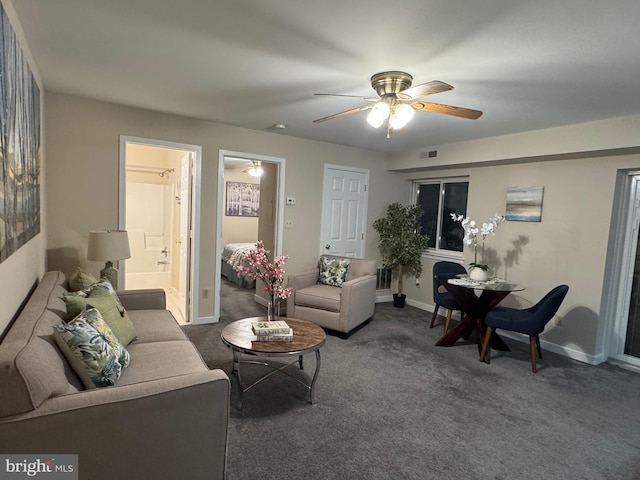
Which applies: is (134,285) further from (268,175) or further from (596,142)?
(596,142)

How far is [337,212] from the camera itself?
207 inches

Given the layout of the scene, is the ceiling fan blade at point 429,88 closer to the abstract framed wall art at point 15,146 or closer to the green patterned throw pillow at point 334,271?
the abstract framed wall art at point 15,146

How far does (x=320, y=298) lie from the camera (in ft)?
13.5

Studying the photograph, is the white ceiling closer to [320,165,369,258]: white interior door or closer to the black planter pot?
[320,165,369,258]: white interior door

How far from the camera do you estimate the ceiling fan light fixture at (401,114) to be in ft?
7.70

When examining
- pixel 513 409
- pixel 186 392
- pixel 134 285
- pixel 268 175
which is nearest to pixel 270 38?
pixel 186 392

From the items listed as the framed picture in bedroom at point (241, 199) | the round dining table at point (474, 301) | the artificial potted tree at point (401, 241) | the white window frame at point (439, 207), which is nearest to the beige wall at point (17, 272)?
the round dining table at point (474, 301)

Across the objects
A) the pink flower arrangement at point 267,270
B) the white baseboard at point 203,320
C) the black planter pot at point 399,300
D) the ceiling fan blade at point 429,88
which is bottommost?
the white baseboard at point 203,320

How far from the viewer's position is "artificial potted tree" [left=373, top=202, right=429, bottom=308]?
5371 mm

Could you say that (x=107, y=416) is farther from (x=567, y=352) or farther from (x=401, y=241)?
(x=401, y=241)

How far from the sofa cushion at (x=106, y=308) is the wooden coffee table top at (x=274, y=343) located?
2.05 feet

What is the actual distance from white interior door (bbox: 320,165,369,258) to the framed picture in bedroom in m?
2.89

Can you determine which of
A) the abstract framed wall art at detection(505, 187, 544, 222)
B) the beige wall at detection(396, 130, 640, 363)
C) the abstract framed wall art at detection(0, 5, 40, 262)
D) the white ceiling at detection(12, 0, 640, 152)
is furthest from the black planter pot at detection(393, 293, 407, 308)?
the abstract framed wall art at detection(0, 5, 40, 262)

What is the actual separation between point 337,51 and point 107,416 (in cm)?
215
